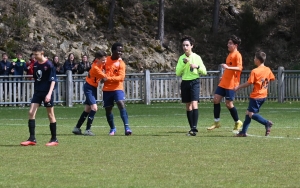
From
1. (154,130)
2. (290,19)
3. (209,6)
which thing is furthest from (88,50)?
(154,130)

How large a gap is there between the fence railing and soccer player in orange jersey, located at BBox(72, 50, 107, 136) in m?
16.0

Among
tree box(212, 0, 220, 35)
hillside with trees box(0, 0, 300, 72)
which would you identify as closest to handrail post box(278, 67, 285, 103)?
hillside with trees box(0, 0, 300, 72)

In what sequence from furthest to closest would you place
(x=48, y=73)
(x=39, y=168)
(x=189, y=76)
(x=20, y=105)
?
(x=20, y=105), (x=189, y=76), (x=48, y=73), (x=39, y=168)

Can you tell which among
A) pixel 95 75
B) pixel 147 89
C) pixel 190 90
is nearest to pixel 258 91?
pixel 190 90

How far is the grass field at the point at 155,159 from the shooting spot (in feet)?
32.6

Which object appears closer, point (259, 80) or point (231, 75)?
point (259, 80)

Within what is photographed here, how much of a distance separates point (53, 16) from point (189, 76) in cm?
2846

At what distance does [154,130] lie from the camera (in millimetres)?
18969

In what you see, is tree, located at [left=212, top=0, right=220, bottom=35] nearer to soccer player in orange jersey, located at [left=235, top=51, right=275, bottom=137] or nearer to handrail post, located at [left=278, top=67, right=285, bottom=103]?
handrail post, located at [left=278, top=67, right=285, bottom=103]

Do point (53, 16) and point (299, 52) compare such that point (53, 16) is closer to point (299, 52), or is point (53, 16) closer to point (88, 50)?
point (88, 50)

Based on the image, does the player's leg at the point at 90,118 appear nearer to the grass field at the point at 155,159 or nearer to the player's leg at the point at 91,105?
the player's leg at the point at 91,105

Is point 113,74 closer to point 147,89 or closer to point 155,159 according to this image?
point 155,159

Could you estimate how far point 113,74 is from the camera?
1770 centimetres

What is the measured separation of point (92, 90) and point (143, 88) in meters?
18.4
